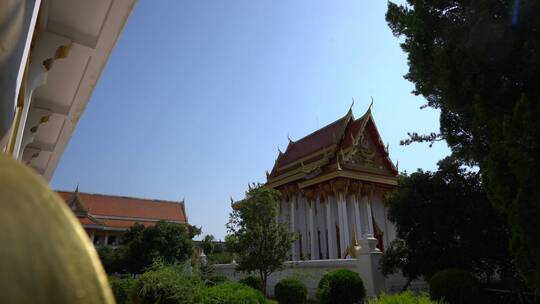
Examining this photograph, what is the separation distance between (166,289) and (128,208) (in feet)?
114

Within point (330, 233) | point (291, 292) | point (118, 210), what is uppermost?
point (118, 210)

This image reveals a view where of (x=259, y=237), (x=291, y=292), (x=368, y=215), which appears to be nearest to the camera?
(x=291, y=292)

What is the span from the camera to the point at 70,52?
309 cm

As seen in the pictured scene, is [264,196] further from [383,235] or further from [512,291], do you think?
[383,235]

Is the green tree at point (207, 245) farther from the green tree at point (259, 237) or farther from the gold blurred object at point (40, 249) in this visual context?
the gold blurred object at point (40, 249)

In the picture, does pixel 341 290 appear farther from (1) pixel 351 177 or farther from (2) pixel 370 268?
(1) pixel 351 177

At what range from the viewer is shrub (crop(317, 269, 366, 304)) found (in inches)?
370

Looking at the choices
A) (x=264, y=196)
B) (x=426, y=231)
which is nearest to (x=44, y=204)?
(x=426, y=231)

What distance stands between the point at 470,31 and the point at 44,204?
6.95 meters

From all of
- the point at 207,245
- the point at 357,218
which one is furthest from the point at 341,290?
the point at 207,245

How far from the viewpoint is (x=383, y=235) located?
19.4m

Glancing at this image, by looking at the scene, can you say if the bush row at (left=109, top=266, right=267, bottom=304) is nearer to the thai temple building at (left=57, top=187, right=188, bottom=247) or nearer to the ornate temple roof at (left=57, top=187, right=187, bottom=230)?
the thai temple building at (left=57, top=187, right=188, bottom=247)

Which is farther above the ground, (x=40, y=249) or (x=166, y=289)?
(x=40, y=249)

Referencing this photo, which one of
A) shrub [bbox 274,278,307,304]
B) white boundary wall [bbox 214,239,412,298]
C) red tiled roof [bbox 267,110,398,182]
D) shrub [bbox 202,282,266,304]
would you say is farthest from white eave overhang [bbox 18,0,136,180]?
red tiled roof [bbox 267,110,398,182]
